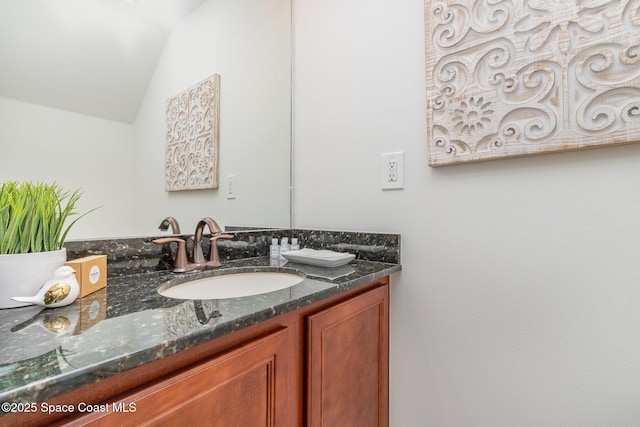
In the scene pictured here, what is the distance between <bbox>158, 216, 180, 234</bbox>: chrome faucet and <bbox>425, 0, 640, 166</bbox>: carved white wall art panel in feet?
2.91

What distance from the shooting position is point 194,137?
3.69 ft

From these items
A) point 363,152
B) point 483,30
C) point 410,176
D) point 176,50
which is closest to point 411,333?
point 410,176

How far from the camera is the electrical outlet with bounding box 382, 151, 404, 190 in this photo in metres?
1.09

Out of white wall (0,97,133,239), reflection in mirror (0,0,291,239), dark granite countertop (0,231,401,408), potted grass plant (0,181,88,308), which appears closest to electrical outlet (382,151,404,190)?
dark granite countertop (0,231,401,408)

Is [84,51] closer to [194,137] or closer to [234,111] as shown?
[194,137]

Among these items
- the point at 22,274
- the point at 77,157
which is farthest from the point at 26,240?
the point at 77,157

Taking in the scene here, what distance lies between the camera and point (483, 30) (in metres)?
Answer: 0.92

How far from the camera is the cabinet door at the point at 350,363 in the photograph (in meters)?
0.76

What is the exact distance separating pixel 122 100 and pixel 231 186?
0.47 meters

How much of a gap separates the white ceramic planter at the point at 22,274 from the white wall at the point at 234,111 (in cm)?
34

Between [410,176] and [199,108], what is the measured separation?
2.65 feet

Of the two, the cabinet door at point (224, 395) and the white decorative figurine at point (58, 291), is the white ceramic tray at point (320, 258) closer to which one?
the cabinet door at point (224, 395)

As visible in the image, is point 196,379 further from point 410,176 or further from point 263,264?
point 410,176

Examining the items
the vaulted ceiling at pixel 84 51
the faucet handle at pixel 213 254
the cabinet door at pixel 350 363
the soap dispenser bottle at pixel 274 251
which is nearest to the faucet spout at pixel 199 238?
the faucet handle at pixel 213 254
